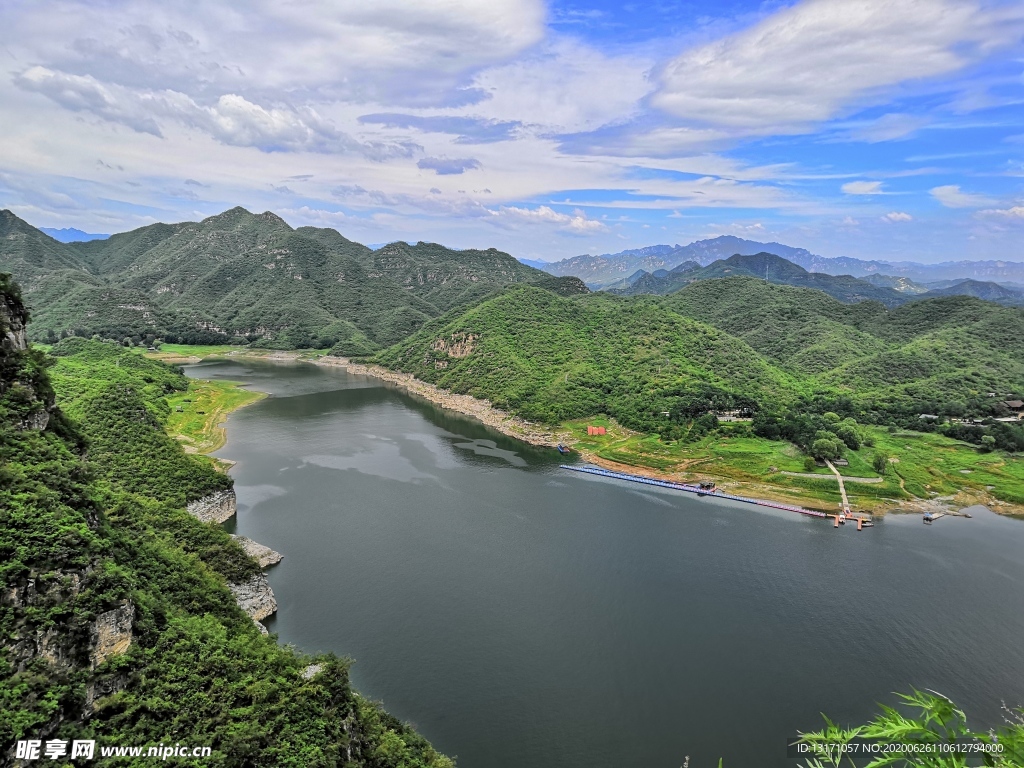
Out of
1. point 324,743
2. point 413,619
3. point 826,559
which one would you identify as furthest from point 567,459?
point 324,743

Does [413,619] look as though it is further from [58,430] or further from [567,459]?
[567,459]

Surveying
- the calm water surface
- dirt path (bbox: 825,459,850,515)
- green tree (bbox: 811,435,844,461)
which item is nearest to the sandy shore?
the calm water surface

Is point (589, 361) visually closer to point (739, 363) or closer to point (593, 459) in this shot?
point (739, 363)

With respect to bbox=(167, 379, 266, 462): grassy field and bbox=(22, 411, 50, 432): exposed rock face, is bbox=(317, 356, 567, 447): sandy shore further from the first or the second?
bbox=(22, 411, 50, 432): exposed rock face

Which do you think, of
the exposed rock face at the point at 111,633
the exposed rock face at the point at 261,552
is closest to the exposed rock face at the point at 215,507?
the exposed rock face at the point at 261,552

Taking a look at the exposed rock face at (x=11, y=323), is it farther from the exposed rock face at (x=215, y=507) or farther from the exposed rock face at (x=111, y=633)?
the exposed rock face at (x=215, y=507)

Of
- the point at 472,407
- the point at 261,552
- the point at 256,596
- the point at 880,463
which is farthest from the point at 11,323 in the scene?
the point at 880,463
